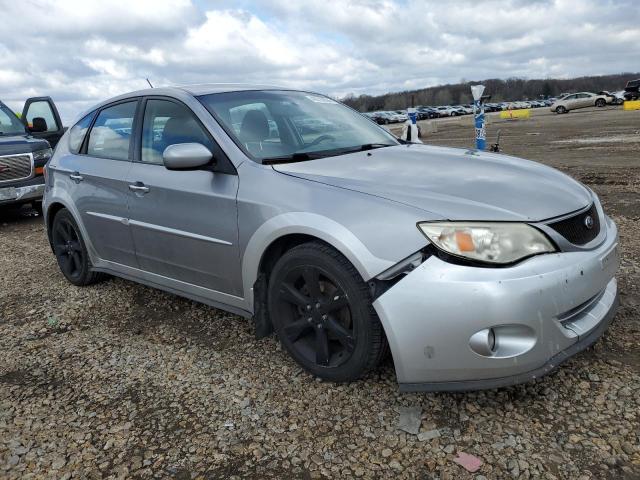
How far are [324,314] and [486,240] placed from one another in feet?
2.94

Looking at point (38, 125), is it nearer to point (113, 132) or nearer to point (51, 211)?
point (51, 211)

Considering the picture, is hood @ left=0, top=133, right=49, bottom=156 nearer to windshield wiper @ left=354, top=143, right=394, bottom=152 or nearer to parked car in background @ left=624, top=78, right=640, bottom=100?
windshield wiper @ left=354, top=143, right=394, bottom=152

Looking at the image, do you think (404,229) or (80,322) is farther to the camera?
(80,322)

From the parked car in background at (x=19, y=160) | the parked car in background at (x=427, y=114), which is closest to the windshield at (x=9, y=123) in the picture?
the parked car in background at (x=19, y=160)

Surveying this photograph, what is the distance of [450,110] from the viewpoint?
243ft

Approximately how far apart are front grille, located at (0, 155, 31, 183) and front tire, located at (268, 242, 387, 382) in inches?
273

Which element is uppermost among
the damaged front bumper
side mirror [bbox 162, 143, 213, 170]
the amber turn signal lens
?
side mirror [bbox 162, 143, 213, 170]

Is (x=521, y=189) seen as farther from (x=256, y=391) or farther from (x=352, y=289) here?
(x=256, y=391)

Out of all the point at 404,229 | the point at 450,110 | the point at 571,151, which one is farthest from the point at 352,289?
the point at 450,110

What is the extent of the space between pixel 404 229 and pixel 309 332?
886 millimetres

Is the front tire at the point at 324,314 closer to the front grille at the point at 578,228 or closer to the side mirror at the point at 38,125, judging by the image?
the front grille at the point at 578,228

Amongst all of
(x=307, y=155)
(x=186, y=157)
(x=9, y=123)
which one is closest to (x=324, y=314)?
(x=307, y=155)

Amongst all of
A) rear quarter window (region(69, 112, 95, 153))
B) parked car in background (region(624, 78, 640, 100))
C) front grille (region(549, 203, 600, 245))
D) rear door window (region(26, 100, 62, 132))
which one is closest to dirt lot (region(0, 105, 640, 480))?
front grille (region(549, 203, 600, 245))

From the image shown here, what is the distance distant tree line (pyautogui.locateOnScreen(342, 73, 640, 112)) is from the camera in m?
130
